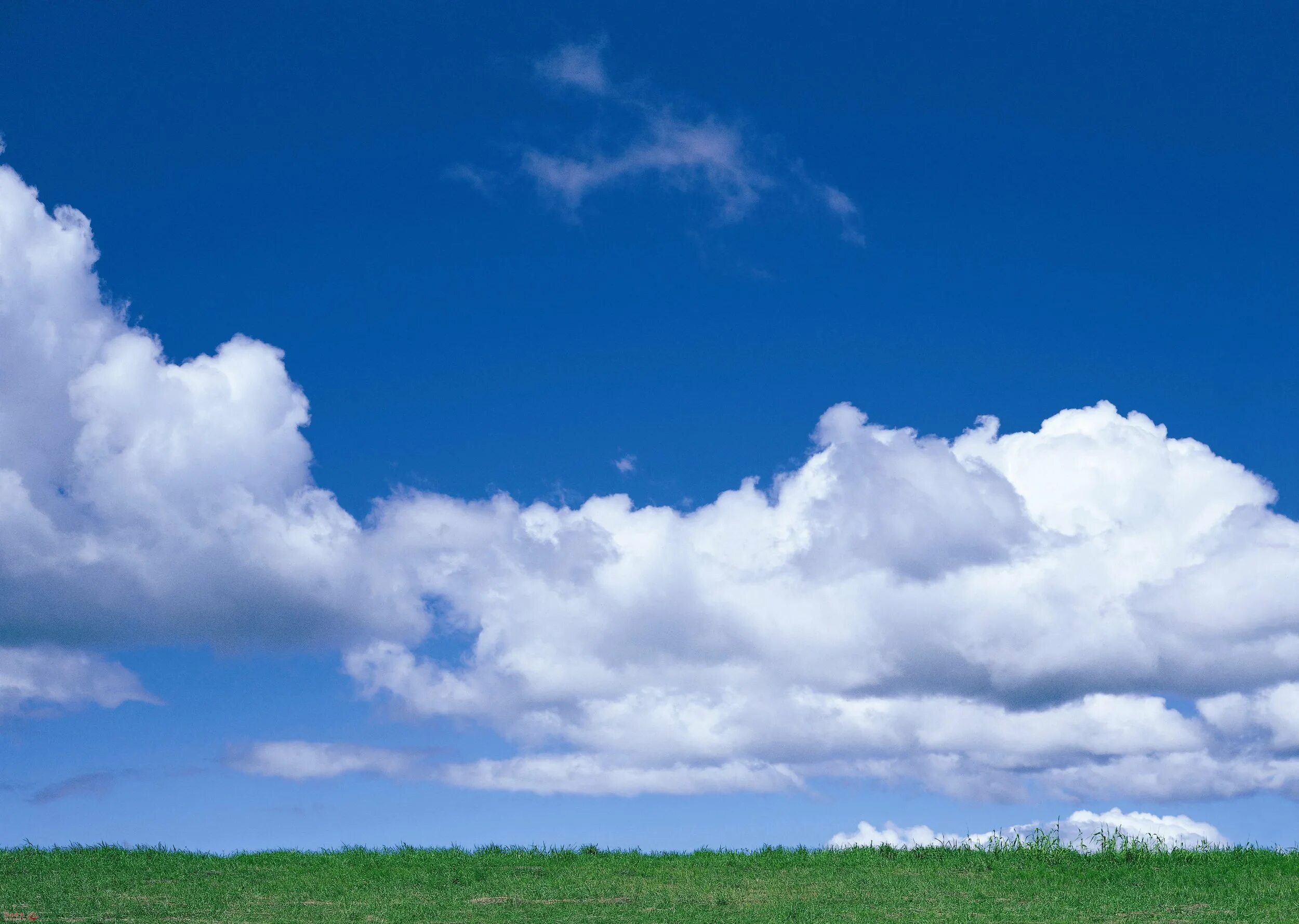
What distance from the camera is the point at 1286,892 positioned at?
23.0 metres

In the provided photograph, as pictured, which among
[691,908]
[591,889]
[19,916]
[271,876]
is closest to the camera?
[19,916]

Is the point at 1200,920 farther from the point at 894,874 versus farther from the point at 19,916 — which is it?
the point at 19,916

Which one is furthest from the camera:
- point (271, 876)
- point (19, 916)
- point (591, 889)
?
point (271, 876)

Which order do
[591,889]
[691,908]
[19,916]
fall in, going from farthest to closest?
1. [591,889]
2. [691,908]
3. [19,916]

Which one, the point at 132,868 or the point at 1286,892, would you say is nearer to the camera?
the point at 1286,892

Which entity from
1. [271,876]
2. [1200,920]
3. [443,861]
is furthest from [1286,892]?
[271,876]

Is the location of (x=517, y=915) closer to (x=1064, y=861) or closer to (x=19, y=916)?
(x=19, y=916)

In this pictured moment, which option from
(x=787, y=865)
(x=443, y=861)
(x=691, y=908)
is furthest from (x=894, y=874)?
(x=443, y=861)

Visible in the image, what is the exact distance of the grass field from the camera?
70.1 feet

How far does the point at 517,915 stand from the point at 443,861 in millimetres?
6178

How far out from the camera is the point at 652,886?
80.2 ft

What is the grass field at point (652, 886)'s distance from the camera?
21.4 m

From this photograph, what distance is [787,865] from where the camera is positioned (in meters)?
26.9

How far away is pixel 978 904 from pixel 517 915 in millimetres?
8927
